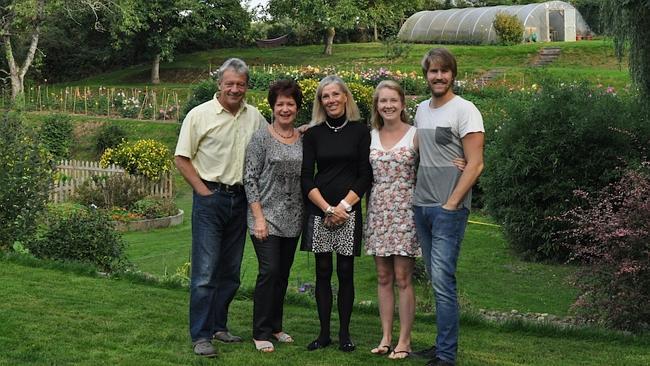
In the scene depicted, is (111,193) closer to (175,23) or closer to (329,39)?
(175,23)

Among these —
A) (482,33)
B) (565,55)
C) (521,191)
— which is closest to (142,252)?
(521,191)

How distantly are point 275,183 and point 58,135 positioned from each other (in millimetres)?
22692

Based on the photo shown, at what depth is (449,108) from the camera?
577cm

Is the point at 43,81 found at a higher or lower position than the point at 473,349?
higher

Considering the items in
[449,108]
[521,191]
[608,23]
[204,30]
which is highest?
[204,30]

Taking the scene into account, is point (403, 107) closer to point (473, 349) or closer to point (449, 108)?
point (449, 108)

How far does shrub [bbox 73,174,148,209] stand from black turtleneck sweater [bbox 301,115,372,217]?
13.9 m

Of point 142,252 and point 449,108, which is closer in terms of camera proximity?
point 449,108

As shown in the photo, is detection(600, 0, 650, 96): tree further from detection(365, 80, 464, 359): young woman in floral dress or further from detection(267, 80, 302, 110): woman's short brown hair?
detection(267, 80, 302, 110): woman's short brown hair

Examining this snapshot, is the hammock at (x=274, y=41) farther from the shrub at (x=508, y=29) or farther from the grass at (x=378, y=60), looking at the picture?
the shrub at (x=508, y=29)

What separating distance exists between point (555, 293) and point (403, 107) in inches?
234

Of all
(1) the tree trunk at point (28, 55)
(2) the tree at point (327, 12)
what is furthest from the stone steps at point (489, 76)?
(1) the tree trunk at point (28, 55)

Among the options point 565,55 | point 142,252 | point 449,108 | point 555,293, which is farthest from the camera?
point 565,55

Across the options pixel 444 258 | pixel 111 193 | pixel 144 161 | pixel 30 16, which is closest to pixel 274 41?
pixel 30 16
